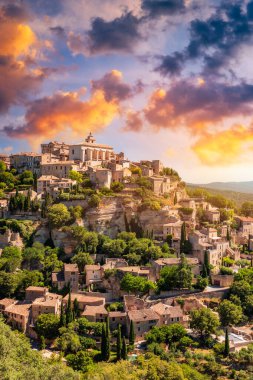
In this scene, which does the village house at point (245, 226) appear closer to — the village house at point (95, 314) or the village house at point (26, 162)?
the village house at point (95, 314)

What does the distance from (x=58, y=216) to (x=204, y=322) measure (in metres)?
24.7

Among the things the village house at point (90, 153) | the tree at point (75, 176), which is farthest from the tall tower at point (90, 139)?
the tree at point (75, 176)

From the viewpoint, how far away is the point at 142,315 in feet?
129

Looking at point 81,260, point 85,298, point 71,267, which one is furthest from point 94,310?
point 81,260

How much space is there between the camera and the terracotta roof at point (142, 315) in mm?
38888

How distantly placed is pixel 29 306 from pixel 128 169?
31.6m

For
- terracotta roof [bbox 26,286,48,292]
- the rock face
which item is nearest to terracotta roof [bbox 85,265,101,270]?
terracotta roof [bbox 26,286,48,292]

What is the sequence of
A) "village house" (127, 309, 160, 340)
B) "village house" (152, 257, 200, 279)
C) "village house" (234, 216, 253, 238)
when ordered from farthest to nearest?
"village house" (234, 216, 253, 238)
"village house" (152, 257, 200, 279)
"village house" (127, 309, 160, 340)

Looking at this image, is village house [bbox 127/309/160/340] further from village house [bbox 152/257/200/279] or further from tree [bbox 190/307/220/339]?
village house [bbox 152/257/200/279]

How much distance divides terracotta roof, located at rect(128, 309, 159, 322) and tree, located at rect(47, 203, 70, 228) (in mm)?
18923

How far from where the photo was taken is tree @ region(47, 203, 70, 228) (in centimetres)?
5378

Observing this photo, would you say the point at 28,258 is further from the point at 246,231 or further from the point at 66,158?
the point at 246,231

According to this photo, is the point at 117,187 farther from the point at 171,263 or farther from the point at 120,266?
the point at 171,263

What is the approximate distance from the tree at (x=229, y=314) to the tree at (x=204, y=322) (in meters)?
1.40
